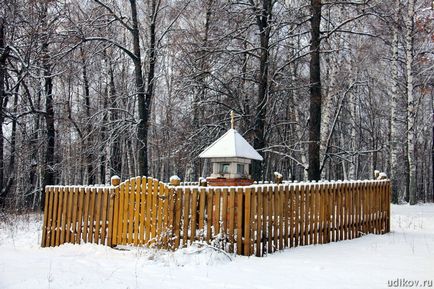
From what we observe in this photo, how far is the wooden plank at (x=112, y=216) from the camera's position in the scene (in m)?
8.52

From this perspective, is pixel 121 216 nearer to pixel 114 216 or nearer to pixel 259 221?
pixel 114 216

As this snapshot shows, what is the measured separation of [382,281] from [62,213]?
7.06 m

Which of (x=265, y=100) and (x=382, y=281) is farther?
(x=265, y=100)

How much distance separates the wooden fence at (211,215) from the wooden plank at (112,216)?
21mm

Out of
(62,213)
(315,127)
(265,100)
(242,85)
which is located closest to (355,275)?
(62,213)

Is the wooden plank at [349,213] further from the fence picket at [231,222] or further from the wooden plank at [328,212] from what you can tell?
the fence picket at [231,222]

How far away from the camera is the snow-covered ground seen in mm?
5535

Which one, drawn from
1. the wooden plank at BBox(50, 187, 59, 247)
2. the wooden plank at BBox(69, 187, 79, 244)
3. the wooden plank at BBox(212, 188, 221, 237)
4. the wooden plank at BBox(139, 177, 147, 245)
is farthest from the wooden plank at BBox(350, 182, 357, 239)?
the wooden plank at BBox(50, 187, 59, 247)

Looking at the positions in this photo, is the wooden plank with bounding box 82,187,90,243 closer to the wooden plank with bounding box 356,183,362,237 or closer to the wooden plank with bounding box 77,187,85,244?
the wooden plank with bounding box 77,187,85,244

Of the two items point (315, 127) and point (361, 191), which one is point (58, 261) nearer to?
point (361, 191)

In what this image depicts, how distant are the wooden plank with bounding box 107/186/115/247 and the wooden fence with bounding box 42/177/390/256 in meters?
0.02

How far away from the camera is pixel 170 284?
5508mm

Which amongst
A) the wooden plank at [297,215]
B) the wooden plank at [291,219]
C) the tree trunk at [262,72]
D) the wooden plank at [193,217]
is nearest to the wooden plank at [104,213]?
the wooden plank at [193,217]

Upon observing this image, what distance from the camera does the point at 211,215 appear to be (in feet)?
24.5
